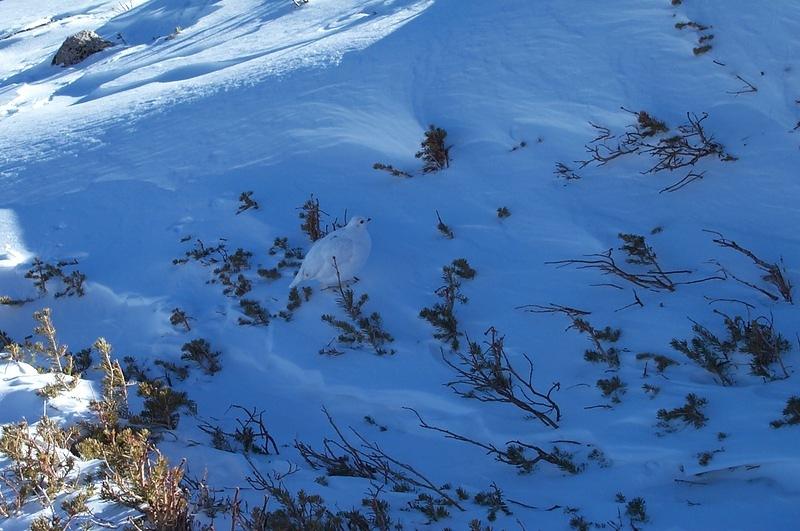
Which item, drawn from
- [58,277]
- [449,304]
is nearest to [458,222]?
[449,304]

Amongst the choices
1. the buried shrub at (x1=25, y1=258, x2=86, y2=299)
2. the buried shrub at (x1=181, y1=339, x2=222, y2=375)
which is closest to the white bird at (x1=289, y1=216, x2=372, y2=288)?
the buried shrub at (x1=181, y1=339, x2=222, y2=375)

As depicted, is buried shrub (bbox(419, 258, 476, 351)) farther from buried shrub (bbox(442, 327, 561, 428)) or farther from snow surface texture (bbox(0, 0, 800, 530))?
buried shrub (bbox(442, 327, 561, 428))

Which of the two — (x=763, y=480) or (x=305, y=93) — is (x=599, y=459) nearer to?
(x=763, y=480)

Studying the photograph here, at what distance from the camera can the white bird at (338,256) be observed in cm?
464

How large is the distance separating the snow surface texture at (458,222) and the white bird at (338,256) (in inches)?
7.9

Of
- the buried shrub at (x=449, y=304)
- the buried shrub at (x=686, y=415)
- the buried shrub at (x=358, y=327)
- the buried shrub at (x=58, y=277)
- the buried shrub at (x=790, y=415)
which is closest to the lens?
the buried shrub at (x=790, y=415)

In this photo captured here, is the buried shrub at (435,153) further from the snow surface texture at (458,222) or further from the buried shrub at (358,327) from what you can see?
the buried shrub at (358,327)

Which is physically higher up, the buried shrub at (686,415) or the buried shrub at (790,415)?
the buried shrub at (790,415)

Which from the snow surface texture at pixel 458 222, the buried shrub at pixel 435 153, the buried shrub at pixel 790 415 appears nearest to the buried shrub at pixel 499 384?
the snow surface texture at pixel 458 222

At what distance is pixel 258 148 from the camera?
655 cm

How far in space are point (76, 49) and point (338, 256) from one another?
33.6ft

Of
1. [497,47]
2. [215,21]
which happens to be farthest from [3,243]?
[215,21]

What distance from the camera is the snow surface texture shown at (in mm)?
3301

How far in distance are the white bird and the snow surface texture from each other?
7.9 inches
